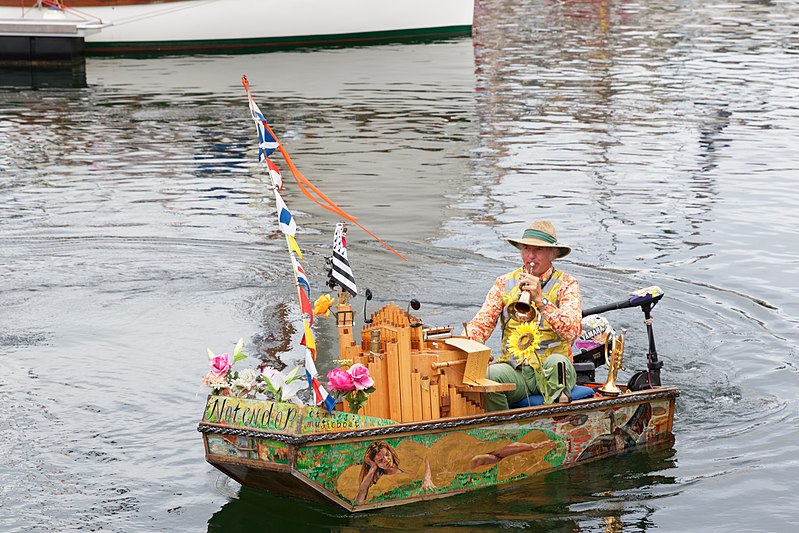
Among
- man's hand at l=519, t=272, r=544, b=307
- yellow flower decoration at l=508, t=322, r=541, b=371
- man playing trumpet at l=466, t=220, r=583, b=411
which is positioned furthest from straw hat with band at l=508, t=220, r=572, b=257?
yellow flower decoration at l=508, t=322, r=541, b=371

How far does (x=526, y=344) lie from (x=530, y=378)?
259 millimetres

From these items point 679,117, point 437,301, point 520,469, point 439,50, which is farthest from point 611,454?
point 439,50

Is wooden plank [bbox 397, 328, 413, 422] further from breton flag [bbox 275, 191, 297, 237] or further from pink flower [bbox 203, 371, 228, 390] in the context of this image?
pink flower [bbox 203, 371, 228, 390]

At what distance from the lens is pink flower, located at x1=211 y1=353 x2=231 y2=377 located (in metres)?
8.23

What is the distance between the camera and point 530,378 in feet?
29.2

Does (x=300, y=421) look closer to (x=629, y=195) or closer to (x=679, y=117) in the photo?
(x=629, y=195)

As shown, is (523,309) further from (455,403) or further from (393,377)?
(393,377)

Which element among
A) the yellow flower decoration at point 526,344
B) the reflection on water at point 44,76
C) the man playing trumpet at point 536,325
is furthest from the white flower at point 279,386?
the reflection on water at point 44,76

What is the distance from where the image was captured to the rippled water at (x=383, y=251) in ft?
29.2

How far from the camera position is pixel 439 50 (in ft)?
123

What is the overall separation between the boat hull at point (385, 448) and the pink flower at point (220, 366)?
175 mm

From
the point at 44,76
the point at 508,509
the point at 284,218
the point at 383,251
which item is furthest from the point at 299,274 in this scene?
the point at 44,76

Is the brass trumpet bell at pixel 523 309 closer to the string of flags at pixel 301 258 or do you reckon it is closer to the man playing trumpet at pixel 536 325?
the man playing trumpet at pixel 536 325

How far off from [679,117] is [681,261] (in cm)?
1065
